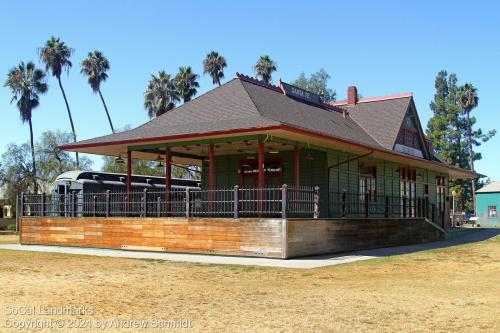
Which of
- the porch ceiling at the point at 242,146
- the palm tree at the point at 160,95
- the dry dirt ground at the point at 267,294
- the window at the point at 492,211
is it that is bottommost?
the window at the point at 492,211

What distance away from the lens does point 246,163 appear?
85.7 ft

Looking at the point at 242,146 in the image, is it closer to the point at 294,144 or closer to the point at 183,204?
the point at 294,144

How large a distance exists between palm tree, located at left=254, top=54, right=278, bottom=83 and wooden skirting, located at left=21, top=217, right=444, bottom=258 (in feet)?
133

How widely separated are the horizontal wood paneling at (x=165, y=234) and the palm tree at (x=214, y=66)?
37.6 m

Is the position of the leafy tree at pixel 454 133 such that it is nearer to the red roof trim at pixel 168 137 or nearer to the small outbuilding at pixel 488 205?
the small outbuilding at pixel 488 205

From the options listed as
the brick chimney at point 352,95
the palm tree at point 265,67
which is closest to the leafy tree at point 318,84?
the palm tree at point 265,67

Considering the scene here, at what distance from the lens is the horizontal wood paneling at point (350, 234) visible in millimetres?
17734

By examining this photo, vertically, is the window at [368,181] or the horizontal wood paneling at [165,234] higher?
the window at [368,181]

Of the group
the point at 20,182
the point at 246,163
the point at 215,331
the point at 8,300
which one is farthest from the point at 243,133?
the point at 20,182

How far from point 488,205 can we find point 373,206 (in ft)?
139

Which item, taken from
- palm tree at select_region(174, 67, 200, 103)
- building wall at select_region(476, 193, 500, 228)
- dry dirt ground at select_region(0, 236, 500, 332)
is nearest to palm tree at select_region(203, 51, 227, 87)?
palm tree at select_region(174, 67, 200, 103)

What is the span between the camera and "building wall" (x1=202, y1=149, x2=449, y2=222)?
79.0ft

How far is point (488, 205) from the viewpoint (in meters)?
64.4

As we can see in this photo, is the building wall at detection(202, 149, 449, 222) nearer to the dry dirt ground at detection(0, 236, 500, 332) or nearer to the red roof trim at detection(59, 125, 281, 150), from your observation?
the red roof trim at detection(59, 125, 281, 150)
